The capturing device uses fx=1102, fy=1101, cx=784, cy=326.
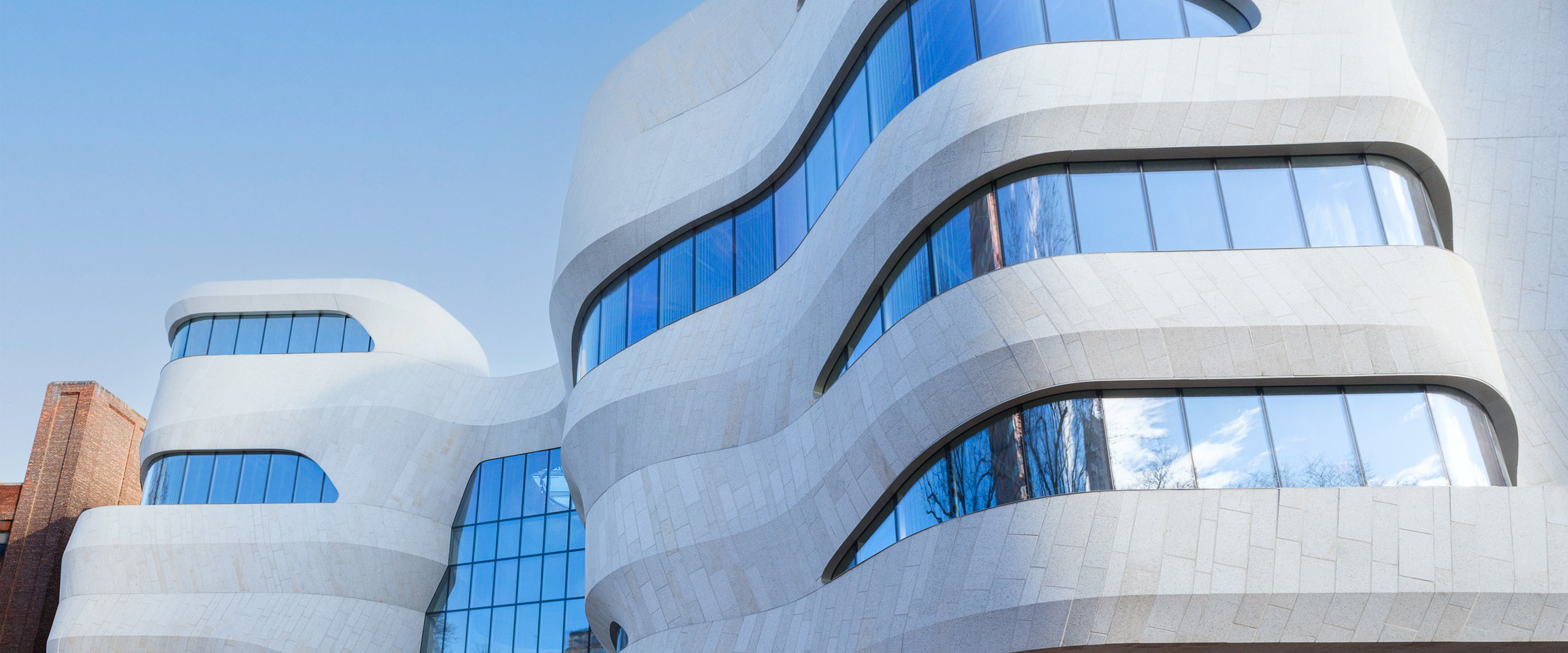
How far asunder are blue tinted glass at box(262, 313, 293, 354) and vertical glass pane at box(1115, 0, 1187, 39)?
28.8m

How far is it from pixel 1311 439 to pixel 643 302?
554 inches

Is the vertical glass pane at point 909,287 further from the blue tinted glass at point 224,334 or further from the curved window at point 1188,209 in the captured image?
the blue tinted glass at point 224,334

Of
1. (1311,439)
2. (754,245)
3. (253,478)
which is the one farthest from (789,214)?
(253,478)

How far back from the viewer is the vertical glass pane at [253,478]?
3253cm

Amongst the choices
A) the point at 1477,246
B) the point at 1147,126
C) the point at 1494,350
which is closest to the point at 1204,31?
the point at 1147,126

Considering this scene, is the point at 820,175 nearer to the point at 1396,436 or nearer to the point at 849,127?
the point at 849,127

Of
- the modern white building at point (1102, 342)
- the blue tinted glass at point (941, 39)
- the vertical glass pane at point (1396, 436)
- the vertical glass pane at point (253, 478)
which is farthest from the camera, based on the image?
the vertical glass pane at point (253, 478)

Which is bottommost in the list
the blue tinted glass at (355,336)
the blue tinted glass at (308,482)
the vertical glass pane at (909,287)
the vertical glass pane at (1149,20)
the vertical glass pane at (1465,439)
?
the vertical glass pane at (1465,439)

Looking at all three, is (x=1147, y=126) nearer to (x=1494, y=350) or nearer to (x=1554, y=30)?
(x=1494, y=350)

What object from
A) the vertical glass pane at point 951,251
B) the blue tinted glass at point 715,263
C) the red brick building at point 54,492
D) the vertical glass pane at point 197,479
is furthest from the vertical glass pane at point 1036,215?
the red brick building at point 54,492

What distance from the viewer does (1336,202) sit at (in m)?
14.3

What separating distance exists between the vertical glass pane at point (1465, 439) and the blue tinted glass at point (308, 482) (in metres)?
29.3

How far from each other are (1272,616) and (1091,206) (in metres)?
5.50

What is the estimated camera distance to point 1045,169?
1476cm
